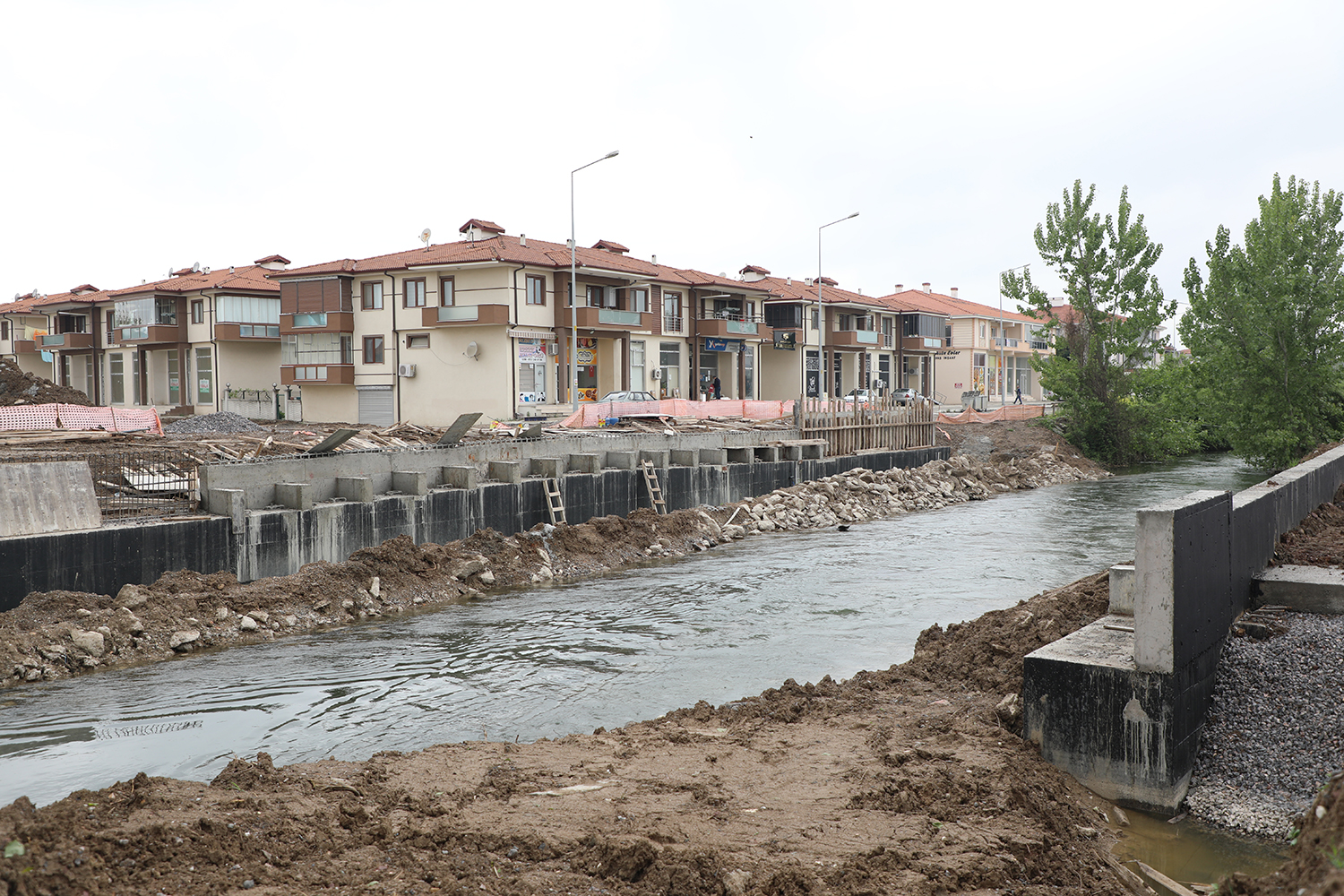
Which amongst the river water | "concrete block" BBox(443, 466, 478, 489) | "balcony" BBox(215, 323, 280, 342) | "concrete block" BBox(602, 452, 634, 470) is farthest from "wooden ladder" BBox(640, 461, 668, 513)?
"balcony" BBox(215, 323, 280, 342)

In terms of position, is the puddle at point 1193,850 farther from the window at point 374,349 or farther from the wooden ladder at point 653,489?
the window at point 374,349

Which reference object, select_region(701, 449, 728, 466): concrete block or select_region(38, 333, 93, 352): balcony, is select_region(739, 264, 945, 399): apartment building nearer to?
select_region(701, 449, 728, 466): concrete block

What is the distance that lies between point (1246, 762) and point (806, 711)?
371 centimetres

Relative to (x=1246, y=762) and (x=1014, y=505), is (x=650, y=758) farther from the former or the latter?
(x=1014, y=505)

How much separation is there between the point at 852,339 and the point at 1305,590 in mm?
59934

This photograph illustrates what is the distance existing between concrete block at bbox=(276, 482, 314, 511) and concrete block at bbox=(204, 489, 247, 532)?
1.05 metres

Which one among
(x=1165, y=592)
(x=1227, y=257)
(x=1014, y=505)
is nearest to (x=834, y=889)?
(x=1165, y=592)

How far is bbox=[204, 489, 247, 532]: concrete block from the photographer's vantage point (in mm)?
15680

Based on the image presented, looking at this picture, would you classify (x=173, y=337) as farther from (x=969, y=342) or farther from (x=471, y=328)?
(x=969, y=342)

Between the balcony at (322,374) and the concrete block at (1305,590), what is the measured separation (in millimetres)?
44543

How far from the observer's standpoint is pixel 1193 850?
22.3ft

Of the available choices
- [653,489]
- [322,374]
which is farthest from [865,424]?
[322,374]

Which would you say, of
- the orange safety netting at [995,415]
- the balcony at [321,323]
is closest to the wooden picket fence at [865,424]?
the orange safety netting at [995,415]

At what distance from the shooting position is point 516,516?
838 inches
